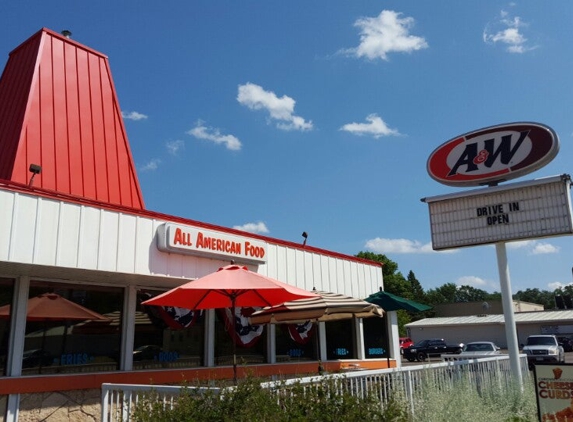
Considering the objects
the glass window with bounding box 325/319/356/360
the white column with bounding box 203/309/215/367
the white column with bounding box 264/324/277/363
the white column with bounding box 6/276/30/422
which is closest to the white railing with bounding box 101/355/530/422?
the white column with bounding box 6/276/30/422

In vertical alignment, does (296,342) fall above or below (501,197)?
below

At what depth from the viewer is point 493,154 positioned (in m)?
10.8

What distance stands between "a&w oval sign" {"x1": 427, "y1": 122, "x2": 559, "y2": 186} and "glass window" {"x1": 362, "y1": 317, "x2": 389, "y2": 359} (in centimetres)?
521

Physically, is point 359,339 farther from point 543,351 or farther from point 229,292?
point 543,351

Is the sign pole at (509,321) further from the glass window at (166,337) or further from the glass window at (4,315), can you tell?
the glass window at (4,315)

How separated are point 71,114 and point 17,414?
22.7 feet

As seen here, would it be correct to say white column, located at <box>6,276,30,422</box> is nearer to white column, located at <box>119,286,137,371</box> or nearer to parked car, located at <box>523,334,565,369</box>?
white column, located at <box>119,286,137,371</box>

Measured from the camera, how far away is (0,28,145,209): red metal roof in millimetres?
10781

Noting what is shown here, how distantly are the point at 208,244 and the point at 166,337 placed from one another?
1929mm

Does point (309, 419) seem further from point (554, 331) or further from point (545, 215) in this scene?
point (554, 331)

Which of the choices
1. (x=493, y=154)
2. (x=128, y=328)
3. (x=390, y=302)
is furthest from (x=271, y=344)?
(x=493, y=154)

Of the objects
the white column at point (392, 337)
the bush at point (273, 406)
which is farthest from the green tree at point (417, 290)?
the bush at point (273, 406)

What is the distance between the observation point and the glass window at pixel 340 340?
13734 millimetres

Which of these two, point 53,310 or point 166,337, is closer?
point 53,310
